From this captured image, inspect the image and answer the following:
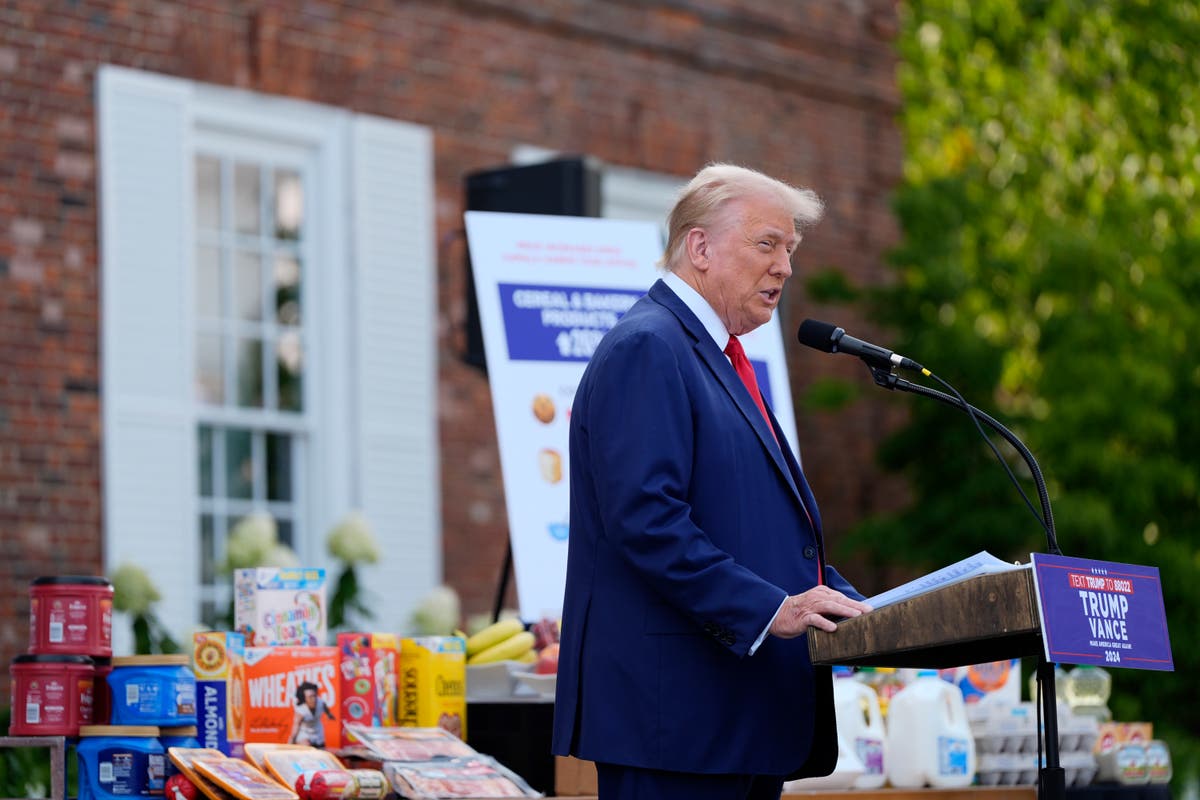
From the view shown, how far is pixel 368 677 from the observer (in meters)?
4.39

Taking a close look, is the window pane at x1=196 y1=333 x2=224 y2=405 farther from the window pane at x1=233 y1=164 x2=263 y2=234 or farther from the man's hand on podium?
the man's hand on podium

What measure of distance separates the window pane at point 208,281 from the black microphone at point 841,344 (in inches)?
189

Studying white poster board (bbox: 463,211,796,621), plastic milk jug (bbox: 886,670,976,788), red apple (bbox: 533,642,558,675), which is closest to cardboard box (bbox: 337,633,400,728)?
red apple (bbox: 533,642,558,675)

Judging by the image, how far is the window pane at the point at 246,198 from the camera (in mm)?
8078

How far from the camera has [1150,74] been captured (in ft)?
40.4

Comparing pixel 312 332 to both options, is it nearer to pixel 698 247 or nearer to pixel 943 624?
pixel 698 247

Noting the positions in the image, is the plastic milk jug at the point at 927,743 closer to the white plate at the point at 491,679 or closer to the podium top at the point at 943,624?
the white plate at the point at 491,679

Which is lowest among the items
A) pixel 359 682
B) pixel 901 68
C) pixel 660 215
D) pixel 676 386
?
pixel 359 682

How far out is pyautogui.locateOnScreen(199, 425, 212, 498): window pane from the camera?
788 centimetres

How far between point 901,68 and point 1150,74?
2.05 meters

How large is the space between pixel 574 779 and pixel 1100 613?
5.58 ft

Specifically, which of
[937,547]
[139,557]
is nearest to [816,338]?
[139,557]

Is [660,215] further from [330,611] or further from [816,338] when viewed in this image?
[816,338]

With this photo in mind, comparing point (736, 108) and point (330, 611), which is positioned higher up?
point (736, 108)
